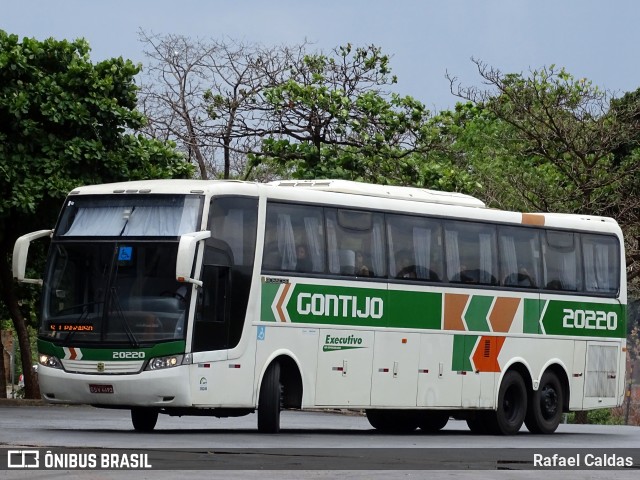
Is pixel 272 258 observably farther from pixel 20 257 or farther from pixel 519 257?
pixel 519 257

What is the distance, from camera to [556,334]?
25.8 m

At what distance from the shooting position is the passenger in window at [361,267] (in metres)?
22.5

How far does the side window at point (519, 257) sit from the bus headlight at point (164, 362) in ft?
21.8

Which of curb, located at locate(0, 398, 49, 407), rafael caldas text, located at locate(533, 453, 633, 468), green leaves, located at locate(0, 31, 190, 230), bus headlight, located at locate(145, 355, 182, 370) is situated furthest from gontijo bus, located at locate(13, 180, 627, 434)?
curb, located at locate(0, 398, 49, 407)

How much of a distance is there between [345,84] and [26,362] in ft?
32.9

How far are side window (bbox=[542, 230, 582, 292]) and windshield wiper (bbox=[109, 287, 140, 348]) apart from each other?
8.10 m

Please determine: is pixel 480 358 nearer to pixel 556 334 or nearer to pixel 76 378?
pixel 556 334

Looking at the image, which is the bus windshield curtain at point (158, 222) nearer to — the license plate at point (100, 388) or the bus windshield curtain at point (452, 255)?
the license plate at point (100, 388)

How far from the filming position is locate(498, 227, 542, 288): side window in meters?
25.0

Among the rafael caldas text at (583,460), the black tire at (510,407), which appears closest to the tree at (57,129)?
the black tire at (510,407)

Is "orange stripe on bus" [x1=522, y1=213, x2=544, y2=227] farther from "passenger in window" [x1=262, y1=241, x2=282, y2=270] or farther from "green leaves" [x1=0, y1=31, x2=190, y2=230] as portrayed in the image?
"green leaves" [x1=0, y1=31, x2=190, y2=230]

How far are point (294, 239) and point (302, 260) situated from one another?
0.99 feet

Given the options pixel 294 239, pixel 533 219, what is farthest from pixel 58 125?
pixel 294 239

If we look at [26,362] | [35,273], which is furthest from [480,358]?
[26,362]
